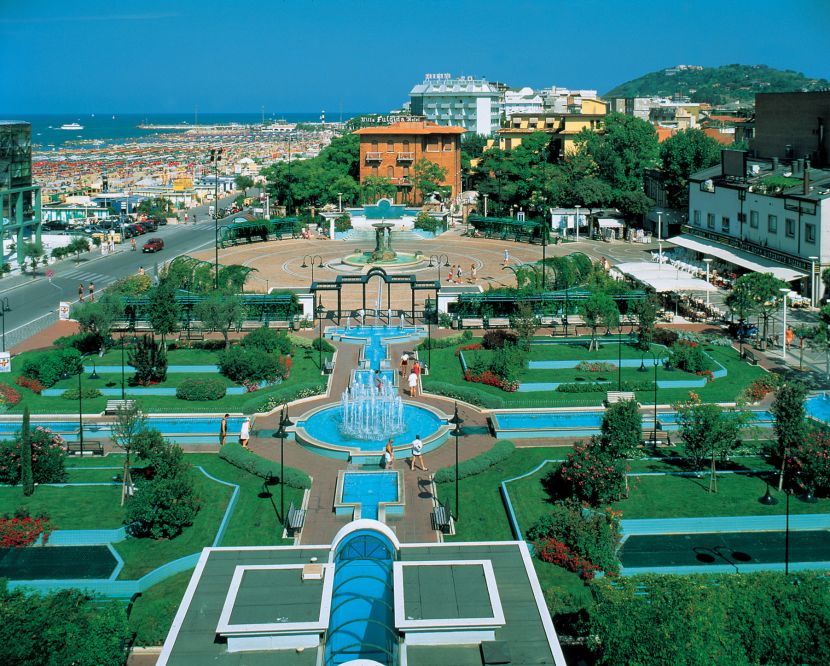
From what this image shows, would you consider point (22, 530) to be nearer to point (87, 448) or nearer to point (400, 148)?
point (87, 448)

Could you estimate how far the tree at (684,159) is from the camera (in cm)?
7156

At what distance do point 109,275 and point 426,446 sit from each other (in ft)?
123

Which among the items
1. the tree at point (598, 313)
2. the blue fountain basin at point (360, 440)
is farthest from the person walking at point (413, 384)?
the tree at point (598, 313)

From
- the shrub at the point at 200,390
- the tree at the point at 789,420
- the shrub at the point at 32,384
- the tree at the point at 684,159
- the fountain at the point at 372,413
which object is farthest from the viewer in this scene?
the tree at the point at 684,159

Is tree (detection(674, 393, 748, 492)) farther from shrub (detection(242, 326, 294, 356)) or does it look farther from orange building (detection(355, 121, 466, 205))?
orange building (detection(355, 121, 466, 205))

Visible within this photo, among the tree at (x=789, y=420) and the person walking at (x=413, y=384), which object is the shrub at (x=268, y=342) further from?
the tree at (x=789, y=420)

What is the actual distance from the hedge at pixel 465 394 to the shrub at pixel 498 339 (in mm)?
5022

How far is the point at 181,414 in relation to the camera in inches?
1236

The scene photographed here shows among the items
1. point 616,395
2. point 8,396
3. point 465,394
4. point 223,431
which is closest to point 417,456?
point 223,431

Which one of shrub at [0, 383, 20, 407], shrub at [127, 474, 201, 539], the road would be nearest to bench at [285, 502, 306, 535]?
shrub at [127, 474, 201, 539]

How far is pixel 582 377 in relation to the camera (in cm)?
3594

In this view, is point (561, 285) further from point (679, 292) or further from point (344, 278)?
point (344, 278)

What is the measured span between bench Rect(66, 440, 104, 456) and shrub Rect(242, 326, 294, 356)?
976 cm

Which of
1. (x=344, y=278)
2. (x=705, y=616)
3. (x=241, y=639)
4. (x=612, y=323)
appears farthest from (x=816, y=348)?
(x=241, y=639)
